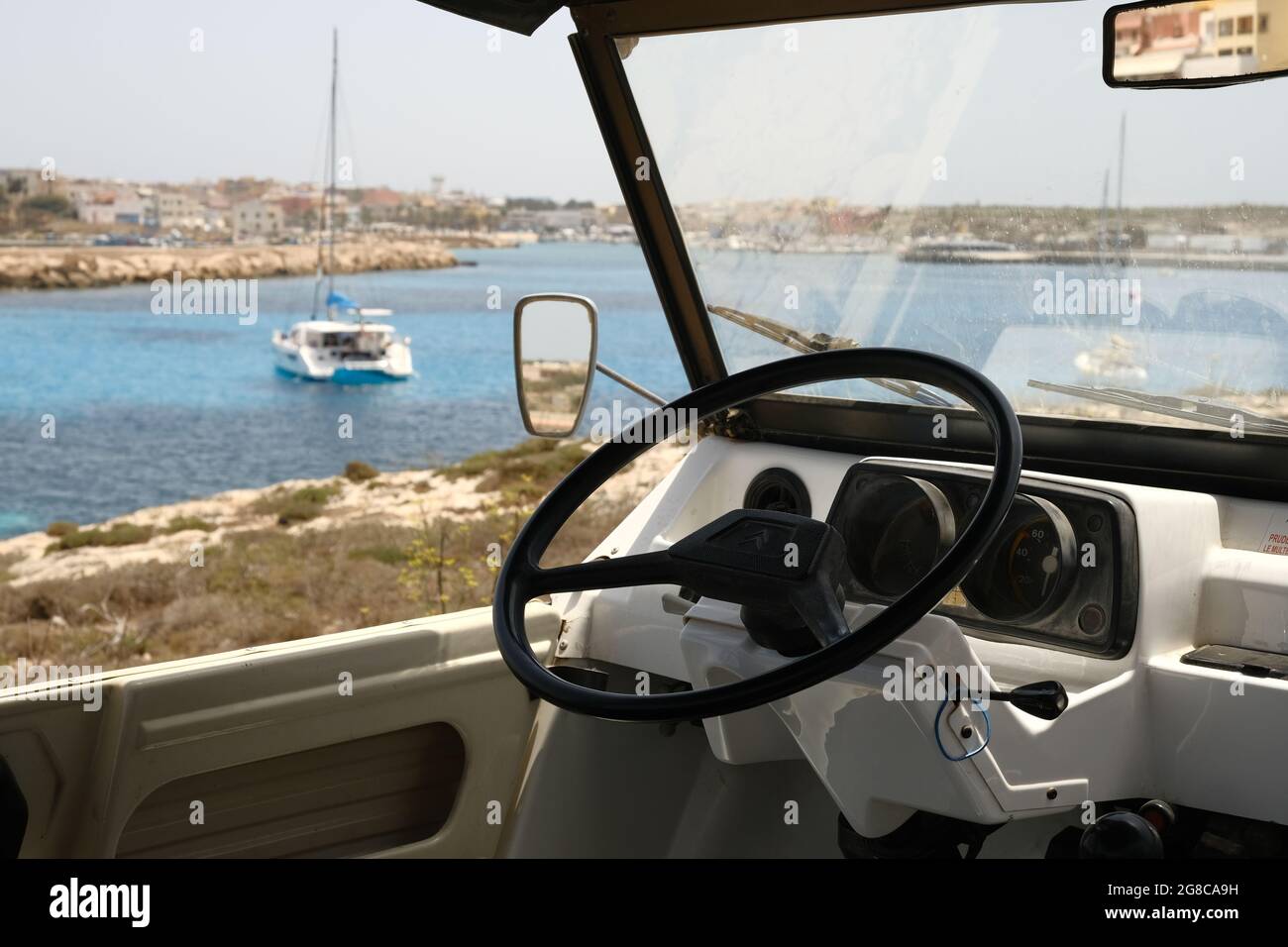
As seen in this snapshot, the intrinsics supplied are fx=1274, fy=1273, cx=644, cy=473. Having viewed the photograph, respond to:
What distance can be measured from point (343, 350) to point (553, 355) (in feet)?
110

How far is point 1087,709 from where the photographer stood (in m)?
1.80

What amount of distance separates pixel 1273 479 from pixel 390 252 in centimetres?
4136

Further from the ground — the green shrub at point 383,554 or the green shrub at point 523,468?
the green shrub at point 523,468

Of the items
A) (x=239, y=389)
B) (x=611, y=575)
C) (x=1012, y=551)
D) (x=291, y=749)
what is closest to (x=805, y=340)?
(x=1012, y=551)

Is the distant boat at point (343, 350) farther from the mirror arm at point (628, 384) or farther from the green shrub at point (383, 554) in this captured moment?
the mirror arm at point (628, 384)

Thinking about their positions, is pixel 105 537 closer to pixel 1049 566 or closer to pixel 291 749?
pixel 291 749

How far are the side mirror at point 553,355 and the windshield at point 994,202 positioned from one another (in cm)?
30

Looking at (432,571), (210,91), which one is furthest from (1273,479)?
(210,91)

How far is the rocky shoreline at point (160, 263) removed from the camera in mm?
36031

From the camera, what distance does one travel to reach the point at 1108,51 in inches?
71.2

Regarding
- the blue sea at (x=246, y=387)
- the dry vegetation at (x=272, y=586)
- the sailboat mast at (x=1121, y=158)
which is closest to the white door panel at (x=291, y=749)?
the sailboat mast at (x=1121, y=158)

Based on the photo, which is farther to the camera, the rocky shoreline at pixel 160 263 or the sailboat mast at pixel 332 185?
the rocky shoreline at pixel 160 263

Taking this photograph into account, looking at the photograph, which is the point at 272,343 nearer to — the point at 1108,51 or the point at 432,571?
the point at 432,571

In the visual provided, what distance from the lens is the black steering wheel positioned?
1437 millimetres
